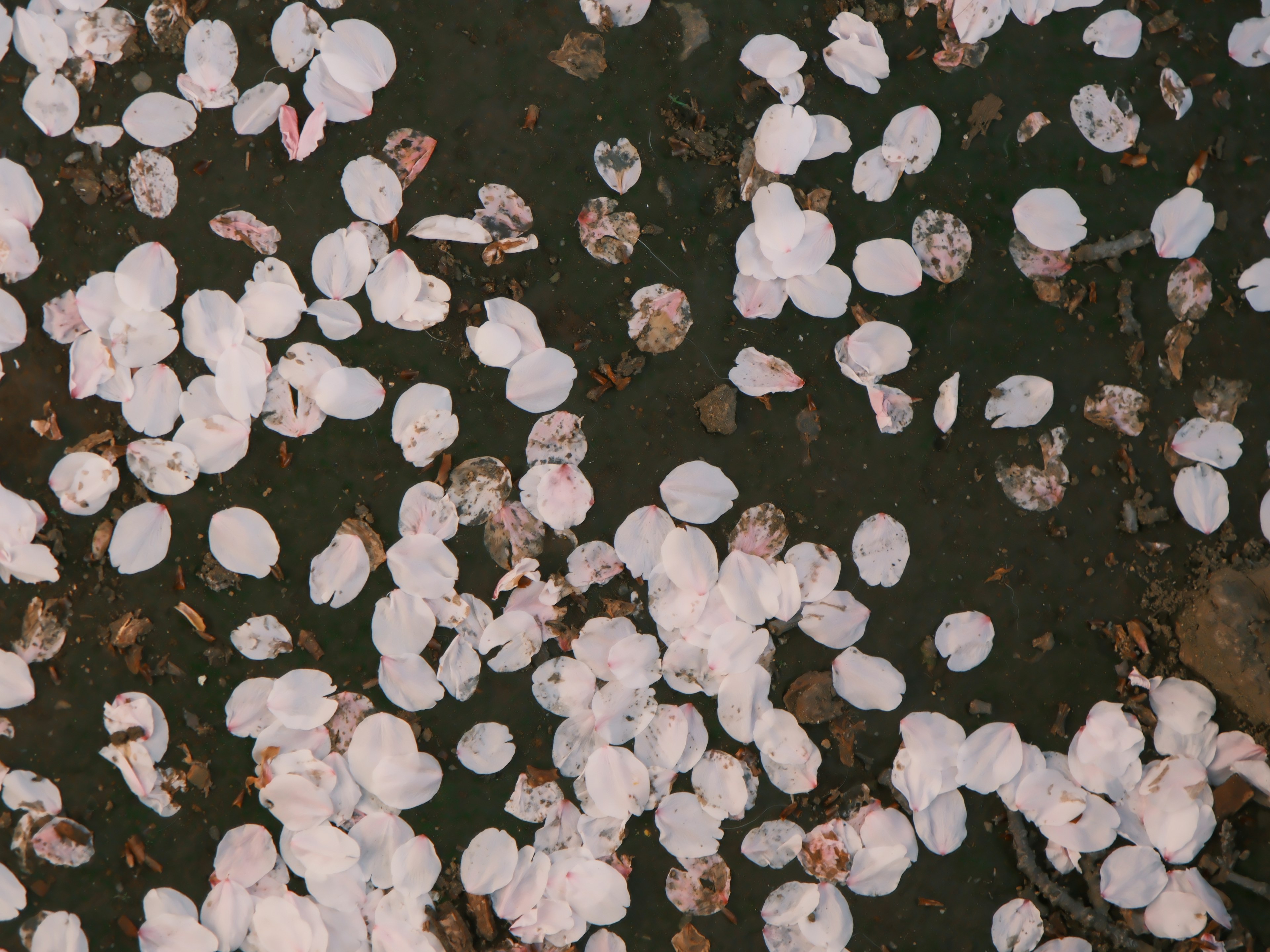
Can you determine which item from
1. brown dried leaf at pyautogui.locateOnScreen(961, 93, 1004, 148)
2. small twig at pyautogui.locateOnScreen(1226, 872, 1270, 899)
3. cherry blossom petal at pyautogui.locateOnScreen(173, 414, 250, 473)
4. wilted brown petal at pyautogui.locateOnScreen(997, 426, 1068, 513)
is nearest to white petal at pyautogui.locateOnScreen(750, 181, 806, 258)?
brown dried leaf at pyautogui.locateOnScreen(961, 93, 1004, 148)

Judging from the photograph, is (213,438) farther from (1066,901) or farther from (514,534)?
(1066,901)

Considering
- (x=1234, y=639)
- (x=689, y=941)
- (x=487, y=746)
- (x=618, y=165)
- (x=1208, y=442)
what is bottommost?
(x=689, y=941)

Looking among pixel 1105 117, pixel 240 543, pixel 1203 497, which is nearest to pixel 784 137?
pixel 1105 117

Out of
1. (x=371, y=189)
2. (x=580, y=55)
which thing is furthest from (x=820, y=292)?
(x=371, y=189)

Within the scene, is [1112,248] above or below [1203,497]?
above

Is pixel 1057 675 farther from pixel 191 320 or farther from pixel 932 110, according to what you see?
pixel 191 320
